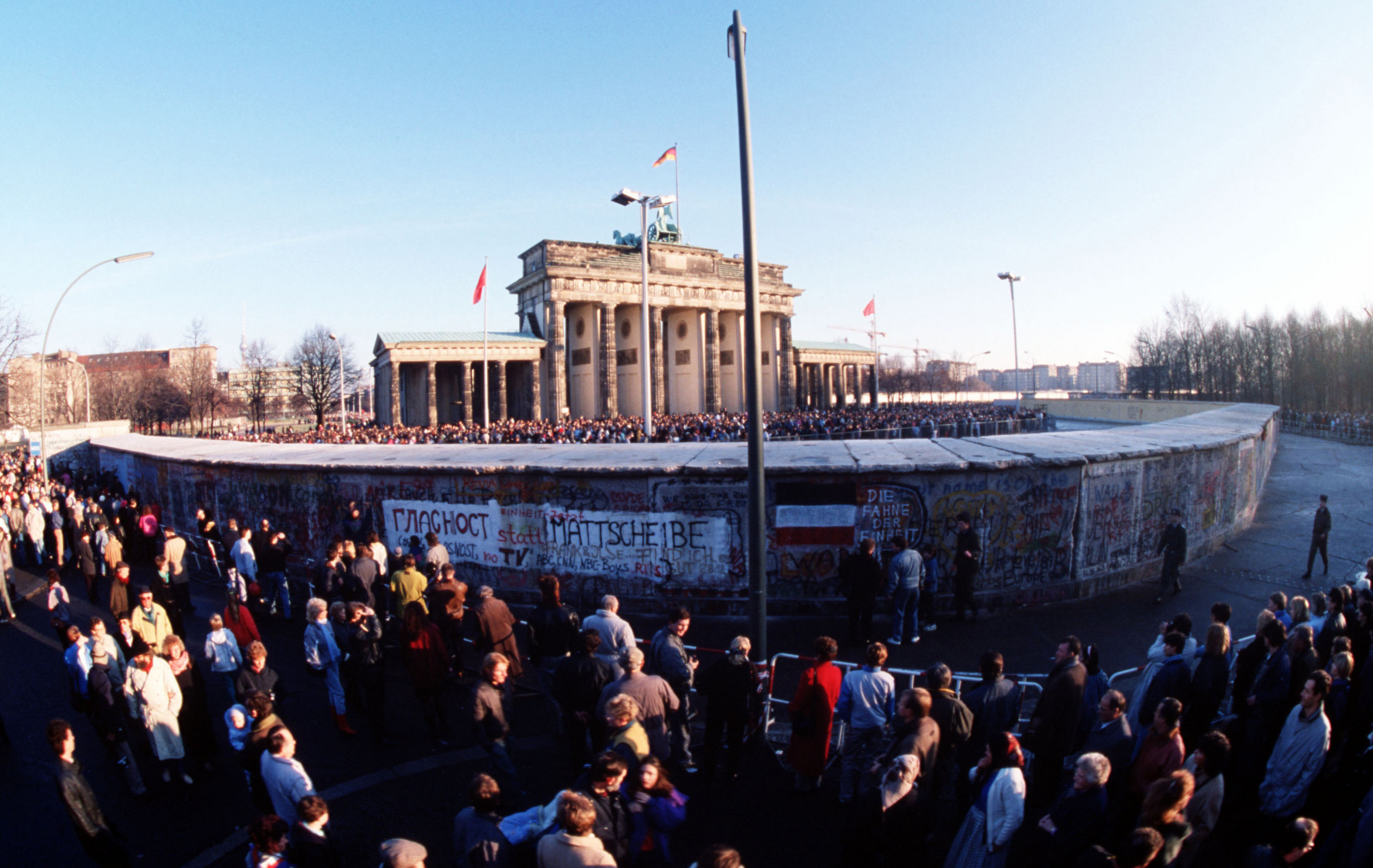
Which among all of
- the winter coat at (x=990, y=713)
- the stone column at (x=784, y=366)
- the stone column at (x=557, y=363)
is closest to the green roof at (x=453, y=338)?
the stone column at (x=557, y=363)

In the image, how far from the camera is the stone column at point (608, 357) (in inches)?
2074

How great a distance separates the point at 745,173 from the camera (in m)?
6.70

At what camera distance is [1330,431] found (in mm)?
43094

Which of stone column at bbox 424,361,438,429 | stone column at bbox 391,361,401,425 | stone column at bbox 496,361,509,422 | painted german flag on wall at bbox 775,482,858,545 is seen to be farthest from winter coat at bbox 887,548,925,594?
stone column at bbox 391,361,401,425

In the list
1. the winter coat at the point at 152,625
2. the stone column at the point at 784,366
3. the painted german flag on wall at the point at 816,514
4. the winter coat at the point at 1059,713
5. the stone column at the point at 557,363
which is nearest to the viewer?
the winter coat at the point at 1059,713

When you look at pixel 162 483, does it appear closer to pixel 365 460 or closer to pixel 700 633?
pixel 365 460

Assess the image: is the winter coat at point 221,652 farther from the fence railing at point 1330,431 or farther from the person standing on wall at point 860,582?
the fence railing at point 1330,431

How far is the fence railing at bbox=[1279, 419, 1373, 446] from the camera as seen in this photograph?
122 feet

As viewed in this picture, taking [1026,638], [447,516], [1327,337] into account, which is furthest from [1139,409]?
[447,516]

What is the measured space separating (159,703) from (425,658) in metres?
2.15

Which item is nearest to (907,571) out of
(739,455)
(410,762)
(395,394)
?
(739,455)

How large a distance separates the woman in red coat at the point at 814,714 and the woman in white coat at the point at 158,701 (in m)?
5.31

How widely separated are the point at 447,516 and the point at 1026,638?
9.29m

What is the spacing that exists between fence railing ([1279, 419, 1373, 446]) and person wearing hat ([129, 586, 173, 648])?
→ 161 feet
